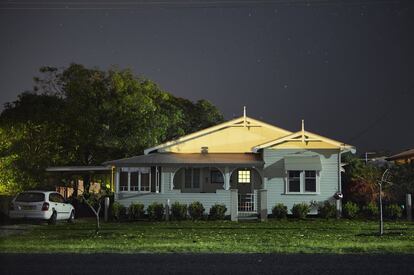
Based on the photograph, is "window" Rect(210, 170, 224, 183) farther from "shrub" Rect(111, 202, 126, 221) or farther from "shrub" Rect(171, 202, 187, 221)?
"shrub" Rect(111, 202, 126, 221)

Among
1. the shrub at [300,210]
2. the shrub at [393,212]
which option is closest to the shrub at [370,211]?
the shrub at [393,212]

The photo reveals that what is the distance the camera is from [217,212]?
2753cm

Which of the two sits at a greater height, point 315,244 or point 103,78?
point 103,78

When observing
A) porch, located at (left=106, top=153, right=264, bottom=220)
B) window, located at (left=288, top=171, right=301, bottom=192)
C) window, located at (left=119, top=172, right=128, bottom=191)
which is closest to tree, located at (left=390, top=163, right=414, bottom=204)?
window, located at (left=288, top=171, right=301, bottom=192)

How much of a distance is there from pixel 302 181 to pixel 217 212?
5.24m

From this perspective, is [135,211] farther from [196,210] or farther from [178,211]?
[196,210]

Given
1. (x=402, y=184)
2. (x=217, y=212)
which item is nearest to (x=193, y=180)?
(x=217, y=212)

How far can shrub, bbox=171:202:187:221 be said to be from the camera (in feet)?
90.1

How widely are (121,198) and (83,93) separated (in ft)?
29.1

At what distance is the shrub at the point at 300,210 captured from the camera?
28078mm

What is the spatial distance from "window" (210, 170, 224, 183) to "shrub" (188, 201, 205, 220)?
521 cm
